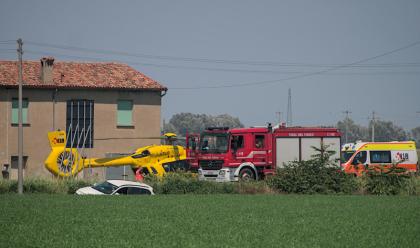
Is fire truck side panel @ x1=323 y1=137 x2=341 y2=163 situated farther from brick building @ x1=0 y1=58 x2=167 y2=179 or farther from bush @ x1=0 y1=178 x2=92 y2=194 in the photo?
brick building @ x1=0 y1=58 x2=167 y2=179

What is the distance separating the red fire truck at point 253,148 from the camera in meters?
42.8

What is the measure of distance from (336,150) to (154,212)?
19482mm

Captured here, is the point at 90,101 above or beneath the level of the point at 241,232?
above

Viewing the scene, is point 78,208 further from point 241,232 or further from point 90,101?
point 90,101

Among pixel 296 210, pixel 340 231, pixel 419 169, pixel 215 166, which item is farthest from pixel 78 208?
pixel 419 169

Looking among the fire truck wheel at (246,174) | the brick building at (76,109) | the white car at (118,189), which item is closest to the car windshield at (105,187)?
the white car at (118,189)

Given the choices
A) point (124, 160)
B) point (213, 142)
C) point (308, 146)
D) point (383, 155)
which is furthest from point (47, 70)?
point (383, 155)

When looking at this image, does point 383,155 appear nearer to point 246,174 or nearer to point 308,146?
point 308,146

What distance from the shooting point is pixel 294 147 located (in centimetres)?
4316

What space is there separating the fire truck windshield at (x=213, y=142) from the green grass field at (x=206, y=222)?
11.9m

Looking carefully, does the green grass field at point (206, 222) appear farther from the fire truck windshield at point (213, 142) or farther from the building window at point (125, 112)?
the building window at point (125, 112)

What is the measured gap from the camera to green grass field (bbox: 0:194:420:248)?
17969mm

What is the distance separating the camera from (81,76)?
57.1 m

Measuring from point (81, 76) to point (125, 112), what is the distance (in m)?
4.16
